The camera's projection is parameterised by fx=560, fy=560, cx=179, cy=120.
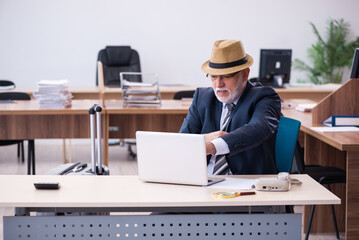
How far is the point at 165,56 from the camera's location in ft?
28.9

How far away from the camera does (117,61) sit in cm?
798

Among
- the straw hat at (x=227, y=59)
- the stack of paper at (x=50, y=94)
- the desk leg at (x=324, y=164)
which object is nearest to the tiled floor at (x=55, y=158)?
the stack of paper at (x=50, y=94)

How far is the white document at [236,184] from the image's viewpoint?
2.38 metres

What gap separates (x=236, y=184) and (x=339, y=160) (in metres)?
1.91

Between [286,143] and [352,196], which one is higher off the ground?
[286,143]

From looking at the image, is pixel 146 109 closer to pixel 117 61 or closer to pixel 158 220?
pixel 158 220

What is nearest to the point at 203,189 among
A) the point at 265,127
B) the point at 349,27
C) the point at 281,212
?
the point at 281,212

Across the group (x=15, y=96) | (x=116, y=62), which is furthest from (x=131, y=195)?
(x=116, y=62)

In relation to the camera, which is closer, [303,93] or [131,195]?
[131,195]

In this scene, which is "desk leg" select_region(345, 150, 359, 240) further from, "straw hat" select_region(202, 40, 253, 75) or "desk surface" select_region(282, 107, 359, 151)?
→ "straw hat" select_region(202, 40, 253, 75)

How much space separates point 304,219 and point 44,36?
5715 millimetres

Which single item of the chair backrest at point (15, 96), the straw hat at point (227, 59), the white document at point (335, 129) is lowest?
the white document at point (335, 129)

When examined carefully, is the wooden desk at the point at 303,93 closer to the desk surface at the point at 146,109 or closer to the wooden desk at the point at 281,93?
the wooden desk at the point at 281,93

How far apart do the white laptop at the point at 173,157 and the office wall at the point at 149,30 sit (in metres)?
6.41
